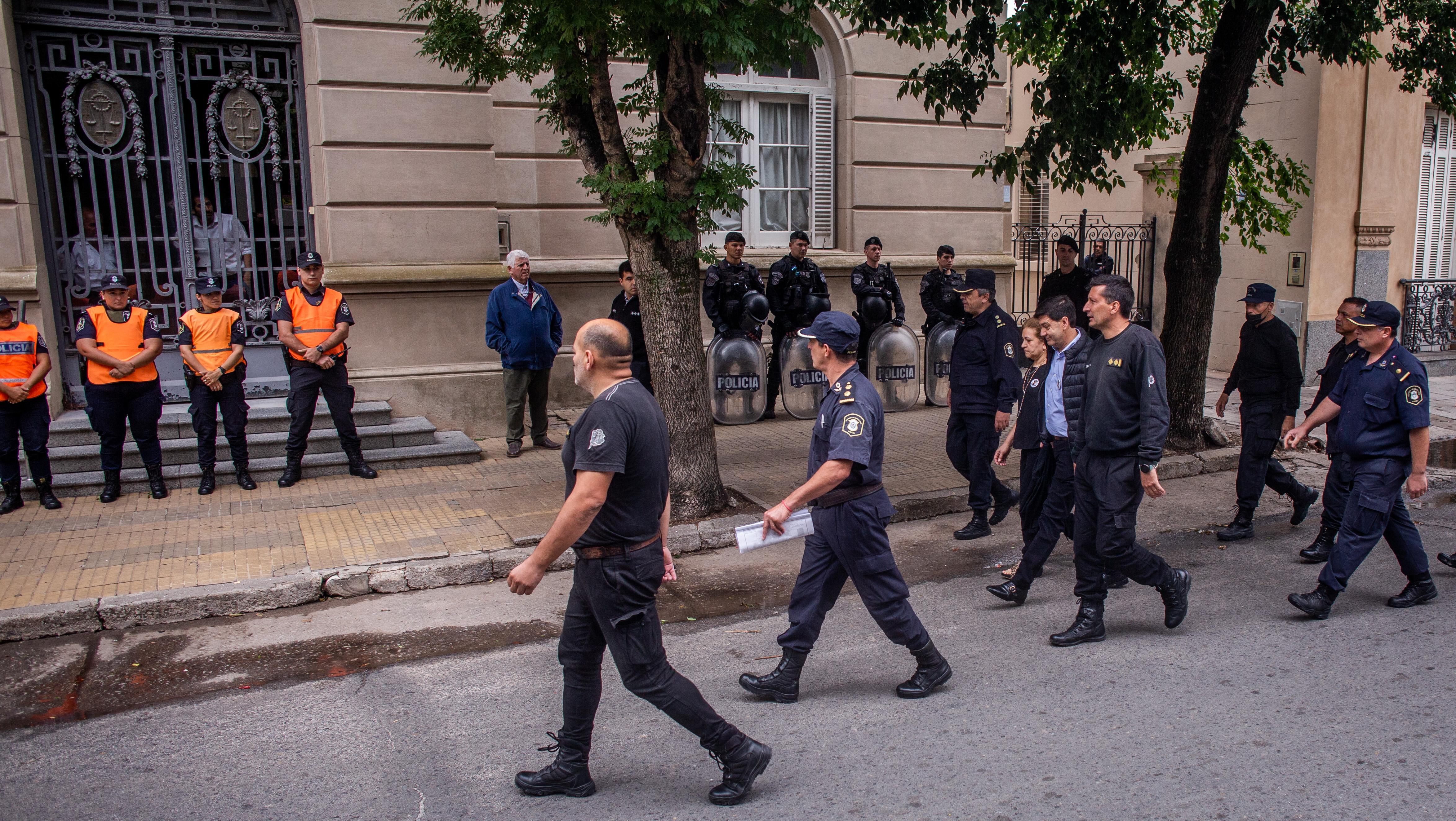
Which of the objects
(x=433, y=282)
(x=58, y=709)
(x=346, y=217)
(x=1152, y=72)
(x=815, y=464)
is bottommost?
(x=58, y=709)

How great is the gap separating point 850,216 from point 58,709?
989 cm

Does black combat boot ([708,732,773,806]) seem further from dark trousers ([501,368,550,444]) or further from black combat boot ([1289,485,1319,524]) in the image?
dark trousers ([501,368,550,444])

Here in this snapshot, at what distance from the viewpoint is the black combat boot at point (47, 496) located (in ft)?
26.1

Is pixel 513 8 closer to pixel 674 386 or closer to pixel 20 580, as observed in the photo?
pixel 674 386

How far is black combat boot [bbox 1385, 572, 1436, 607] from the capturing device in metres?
5.80

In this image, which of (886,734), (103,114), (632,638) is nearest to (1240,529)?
(886,734)

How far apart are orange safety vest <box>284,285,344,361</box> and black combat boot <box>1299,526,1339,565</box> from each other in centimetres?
746

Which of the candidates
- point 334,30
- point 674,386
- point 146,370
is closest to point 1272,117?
point 674,386

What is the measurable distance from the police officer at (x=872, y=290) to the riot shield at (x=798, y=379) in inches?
23.7

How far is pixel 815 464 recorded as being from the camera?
4.79 metres

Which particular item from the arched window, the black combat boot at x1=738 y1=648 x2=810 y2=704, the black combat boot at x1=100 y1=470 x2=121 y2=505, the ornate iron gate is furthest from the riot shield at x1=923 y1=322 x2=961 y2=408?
the black combat boot at x1=100 y1=470 x2=121 y2=505

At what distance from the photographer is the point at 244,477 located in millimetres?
8602

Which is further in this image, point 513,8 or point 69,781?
point 513,8

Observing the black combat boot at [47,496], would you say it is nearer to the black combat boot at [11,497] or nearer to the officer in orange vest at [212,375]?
the black combat boot at [11,497]
